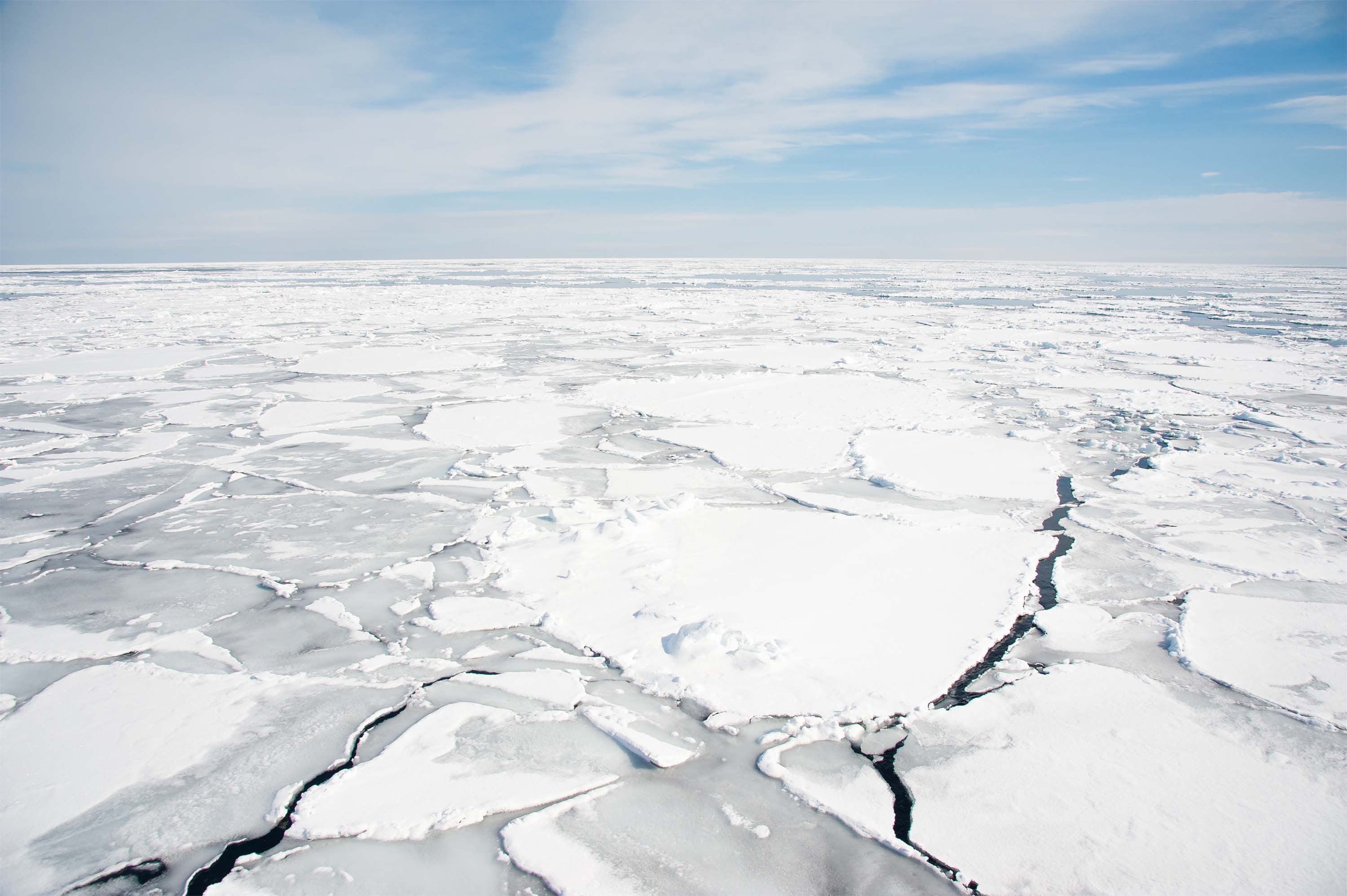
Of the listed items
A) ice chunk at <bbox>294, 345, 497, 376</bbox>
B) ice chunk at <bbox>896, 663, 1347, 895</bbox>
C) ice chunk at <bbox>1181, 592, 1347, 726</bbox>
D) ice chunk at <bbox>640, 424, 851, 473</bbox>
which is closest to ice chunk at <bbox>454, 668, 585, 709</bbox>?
ice chunk at <bbox>896, 663, 1347, 895</bbox>

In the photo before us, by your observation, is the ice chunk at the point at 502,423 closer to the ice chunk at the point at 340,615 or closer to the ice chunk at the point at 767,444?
the ice chunk at the point at 767,444

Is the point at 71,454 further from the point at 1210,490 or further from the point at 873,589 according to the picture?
the point at 1210,490

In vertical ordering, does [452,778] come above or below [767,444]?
below

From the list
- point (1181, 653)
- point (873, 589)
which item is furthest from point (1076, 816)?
point (873, 589)

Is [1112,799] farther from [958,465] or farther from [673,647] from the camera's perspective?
[958,465]

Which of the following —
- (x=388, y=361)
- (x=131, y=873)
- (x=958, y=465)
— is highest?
(x=388, y=361)

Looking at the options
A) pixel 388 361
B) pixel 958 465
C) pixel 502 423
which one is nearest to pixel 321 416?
pixel 502 423

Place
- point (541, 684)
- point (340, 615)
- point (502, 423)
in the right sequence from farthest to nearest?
point (502, 423), point (340, 615), point (541, 684)

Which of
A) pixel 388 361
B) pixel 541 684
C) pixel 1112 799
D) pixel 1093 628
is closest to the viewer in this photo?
pixel 1112 799

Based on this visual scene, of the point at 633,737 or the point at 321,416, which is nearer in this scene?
the point at 633,737
